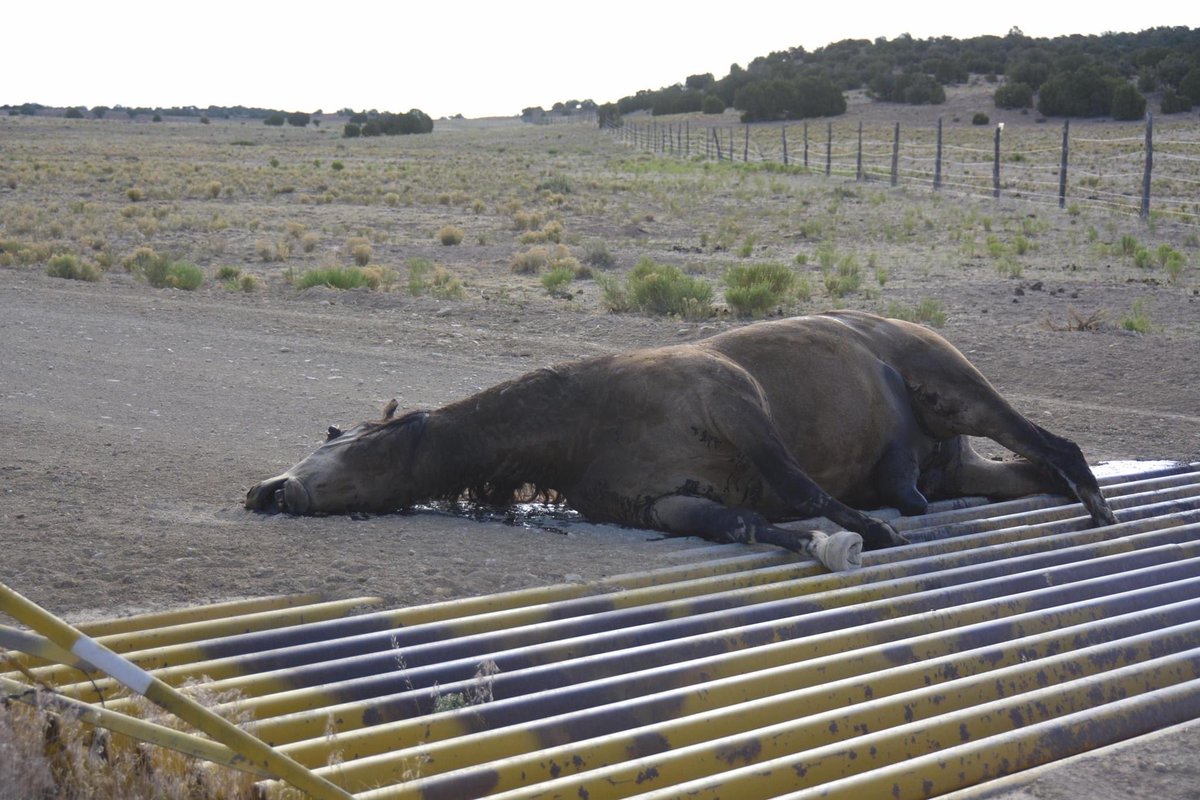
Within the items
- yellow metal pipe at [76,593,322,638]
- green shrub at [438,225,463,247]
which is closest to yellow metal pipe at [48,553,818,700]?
yellow metal pipe at [76,593,322,638]

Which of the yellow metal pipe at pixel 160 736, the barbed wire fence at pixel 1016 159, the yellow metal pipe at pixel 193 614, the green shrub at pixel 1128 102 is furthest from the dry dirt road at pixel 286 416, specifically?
the green shrub at pixel 1128 102

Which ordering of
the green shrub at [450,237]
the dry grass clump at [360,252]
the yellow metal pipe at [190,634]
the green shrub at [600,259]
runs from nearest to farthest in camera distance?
the yellow metal pipe at [190,634]
the green shrub at [600,259]
the dry grass clump at [360,252]
the green shrub at [450,237]

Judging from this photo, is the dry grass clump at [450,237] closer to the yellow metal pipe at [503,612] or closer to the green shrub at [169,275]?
the green shrub at [169,275]

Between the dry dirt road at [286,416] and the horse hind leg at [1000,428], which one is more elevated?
the horse hind leg at [1000,428]

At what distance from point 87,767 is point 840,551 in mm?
3172

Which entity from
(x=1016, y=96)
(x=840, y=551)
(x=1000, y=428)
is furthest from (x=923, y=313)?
(x=1016, y=96)

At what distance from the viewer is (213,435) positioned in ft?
25.1

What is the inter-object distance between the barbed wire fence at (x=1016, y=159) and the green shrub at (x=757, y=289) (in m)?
10.5

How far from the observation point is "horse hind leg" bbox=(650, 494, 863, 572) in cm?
530

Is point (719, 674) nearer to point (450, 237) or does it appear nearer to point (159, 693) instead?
point (159, 693)

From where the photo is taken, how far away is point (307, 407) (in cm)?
857

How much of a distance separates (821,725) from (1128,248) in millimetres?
17004

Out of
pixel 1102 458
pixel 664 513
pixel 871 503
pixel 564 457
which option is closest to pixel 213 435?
pixel 564 457

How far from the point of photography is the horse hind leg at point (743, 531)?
530 centimetres
